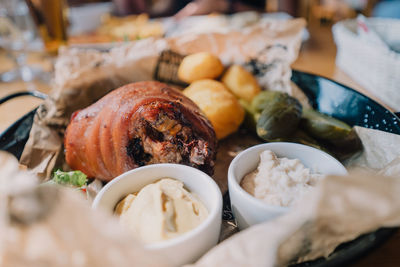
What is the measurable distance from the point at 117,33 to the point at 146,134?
1.40m

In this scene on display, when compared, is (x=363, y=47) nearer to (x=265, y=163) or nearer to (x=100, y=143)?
(x=265, y=163)

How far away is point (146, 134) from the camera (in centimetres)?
75

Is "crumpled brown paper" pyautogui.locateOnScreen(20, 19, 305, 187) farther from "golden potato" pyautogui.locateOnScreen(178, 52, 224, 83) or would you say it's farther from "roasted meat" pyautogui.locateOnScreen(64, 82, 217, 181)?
"roasted meat" pyautogui.locateOnScreen(64, 82, 217, 181)

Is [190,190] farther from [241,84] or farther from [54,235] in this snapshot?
[241,84]

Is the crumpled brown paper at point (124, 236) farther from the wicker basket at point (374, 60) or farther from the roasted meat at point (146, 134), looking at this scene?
the wicker basket at point (374, 60)

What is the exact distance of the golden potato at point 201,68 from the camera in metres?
1.11

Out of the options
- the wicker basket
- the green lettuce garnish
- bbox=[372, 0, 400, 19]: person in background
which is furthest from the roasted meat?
bbox=[372, 0, 400, 19]: person in background

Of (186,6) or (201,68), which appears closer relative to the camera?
(201,68)

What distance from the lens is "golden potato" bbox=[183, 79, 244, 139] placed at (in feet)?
3.16

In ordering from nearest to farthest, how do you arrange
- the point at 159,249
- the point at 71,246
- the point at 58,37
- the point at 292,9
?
the point at 71,246
the point at 159,249
the point at 58,37
the point at 292,9

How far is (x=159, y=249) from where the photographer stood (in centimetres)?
51

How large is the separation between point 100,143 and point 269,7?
287cm

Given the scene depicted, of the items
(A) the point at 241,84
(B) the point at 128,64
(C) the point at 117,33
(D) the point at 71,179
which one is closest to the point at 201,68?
(A) the point at 241,84

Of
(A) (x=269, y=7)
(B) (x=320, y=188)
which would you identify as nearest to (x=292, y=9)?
(A) (x=269, y=7)
